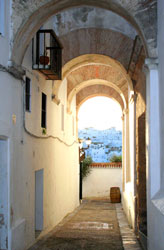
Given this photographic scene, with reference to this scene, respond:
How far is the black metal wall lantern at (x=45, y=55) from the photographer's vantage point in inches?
332

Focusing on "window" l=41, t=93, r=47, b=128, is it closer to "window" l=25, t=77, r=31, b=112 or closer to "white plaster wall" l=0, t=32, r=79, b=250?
"white plaster wall" l=0, t=32, r=79, b=250

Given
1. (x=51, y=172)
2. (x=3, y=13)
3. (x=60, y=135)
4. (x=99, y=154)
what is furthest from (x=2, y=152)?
(x=99, y=154)

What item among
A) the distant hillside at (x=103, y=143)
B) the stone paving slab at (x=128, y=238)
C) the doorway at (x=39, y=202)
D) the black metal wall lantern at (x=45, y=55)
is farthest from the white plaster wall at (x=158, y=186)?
the distant hillside at (x=103, y=143)

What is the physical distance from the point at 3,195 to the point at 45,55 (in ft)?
14.5

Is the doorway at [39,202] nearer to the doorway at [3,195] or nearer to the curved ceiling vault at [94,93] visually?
the doorway at [3,195]

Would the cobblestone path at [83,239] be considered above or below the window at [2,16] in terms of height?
below

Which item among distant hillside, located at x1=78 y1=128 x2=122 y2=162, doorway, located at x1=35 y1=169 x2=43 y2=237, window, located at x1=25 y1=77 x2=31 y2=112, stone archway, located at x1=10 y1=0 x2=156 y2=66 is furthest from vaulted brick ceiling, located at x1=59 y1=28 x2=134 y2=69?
distant hillside, located at x1=78 y1=128 x2=122 y2=162

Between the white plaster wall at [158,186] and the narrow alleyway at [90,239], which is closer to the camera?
the white plaster wall at [158,186]

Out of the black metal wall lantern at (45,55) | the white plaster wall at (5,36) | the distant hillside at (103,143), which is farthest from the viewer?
the distant hillside at (103,143)

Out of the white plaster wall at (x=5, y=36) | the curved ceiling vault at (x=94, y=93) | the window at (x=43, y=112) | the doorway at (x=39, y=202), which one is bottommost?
the doorway at (x=39, y=202)

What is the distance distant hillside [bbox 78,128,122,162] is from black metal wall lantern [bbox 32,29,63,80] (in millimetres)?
21824

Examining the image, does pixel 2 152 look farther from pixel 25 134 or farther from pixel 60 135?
pixel 60 135

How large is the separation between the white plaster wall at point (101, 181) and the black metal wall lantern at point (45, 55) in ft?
49.6

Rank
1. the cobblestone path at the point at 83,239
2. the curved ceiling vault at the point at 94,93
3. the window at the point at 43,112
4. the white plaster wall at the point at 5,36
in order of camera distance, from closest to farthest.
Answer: the white plaster wall at the point at 5,36, the cobblestone path at the point at 83,239, the window at the point at 43,112, the curved ceiling vault at the point at 94,93
